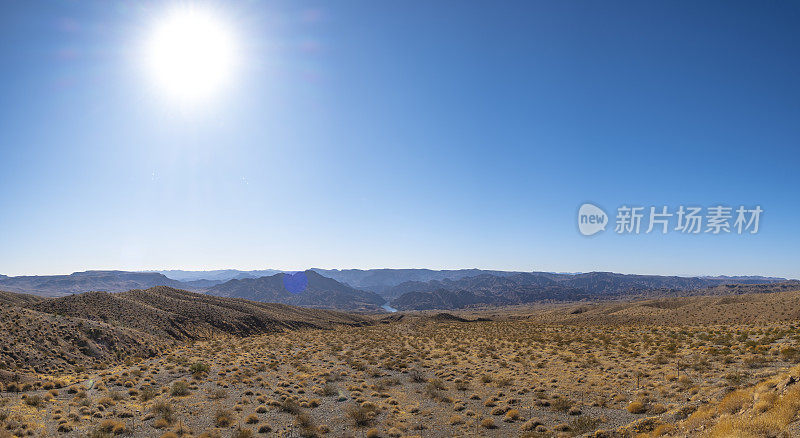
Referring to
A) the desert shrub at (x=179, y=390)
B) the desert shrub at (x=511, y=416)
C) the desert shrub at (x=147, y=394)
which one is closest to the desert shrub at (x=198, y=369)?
the desert shrub at (x=179, y=390)

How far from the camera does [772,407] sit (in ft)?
31.1

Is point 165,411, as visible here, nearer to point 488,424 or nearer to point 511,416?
point 488,424

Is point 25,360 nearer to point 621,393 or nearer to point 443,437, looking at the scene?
point 443,437

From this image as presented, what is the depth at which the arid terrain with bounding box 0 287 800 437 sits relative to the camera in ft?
45.0

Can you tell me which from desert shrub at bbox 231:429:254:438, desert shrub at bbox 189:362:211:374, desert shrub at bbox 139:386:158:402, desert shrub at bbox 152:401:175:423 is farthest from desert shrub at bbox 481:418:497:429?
desert shrub at bbox 189:362:211:374

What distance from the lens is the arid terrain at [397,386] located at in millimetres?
13719

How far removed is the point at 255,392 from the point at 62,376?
15582 millimetres

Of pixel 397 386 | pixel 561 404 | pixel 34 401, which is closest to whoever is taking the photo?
pixel 561 404

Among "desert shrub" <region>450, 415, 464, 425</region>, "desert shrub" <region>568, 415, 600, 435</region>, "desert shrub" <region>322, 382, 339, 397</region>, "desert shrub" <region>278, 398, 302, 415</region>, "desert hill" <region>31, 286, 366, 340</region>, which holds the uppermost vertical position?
"desert shrub" <region>568, 415, 600, 435</region>

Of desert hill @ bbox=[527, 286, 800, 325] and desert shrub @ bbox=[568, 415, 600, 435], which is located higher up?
desert shrub @ bbox=[568, 415, 600, 435]

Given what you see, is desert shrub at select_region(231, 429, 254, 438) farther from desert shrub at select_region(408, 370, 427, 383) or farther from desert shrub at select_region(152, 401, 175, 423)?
desert shrub at select_region(408, 370, 427, 383)

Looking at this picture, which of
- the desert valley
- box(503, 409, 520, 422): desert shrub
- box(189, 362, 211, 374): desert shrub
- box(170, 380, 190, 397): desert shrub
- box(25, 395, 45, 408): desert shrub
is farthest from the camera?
box(189, 362, 211, 374): desert shrub

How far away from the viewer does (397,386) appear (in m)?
22.2

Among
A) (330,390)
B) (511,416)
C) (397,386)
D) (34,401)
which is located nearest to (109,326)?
(34,401)
